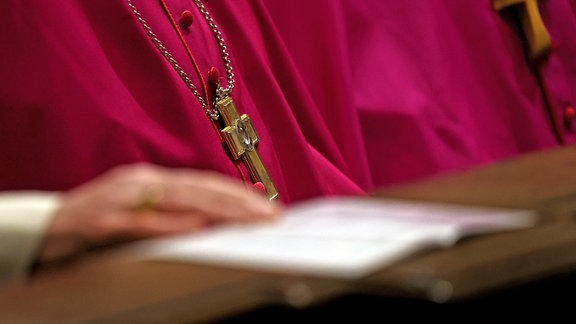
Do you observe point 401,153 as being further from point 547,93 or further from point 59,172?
point 59,172

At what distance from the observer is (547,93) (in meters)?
1.53

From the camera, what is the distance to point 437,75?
152 centimetres

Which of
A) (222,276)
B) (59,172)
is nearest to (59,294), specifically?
(222,276)

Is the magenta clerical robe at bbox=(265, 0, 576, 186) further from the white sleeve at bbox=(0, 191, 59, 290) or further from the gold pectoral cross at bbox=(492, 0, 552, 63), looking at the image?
the white sleeve at bbox=(0, 191, 59, 290)

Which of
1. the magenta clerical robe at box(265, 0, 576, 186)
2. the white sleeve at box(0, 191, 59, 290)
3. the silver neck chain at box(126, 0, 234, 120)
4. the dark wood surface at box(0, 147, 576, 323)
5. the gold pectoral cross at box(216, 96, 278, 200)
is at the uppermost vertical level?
the dark wood surface at box(0, 147, 576, 323)

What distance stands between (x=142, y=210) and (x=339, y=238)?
5.7 inches

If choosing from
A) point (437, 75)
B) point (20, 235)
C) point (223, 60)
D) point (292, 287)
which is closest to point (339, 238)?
point (292, 287)

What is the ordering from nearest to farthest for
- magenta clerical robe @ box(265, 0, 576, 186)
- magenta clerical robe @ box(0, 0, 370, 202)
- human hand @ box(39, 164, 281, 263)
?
human hand @ box(39, 164, 281, 263) → magenta clerical robe @ box(0, 0, 370, 202) → magenta clerical robe @ box(265, 0, 576, 186)

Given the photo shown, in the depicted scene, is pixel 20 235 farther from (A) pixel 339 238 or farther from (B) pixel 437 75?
(B) pixel 437 75

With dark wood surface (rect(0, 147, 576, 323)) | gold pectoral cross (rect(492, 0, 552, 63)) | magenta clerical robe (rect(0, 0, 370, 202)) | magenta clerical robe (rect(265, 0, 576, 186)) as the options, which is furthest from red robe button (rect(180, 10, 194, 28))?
dark wood surface (rect(0, 147, 576, 323))

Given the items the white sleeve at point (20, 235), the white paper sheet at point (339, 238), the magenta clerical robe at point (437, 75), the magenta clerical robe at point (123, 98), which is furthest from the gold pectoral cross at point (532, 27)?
the white sleeve at point (20, 235)

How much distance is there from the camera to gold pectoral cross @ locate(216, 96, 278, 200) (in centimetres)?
121

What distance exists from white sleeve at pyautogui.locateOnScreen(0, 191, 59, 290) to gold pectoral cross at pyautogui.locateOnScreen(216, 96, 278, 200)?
0.50 m

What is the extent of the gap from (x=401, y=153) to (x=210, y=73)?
343 mm
